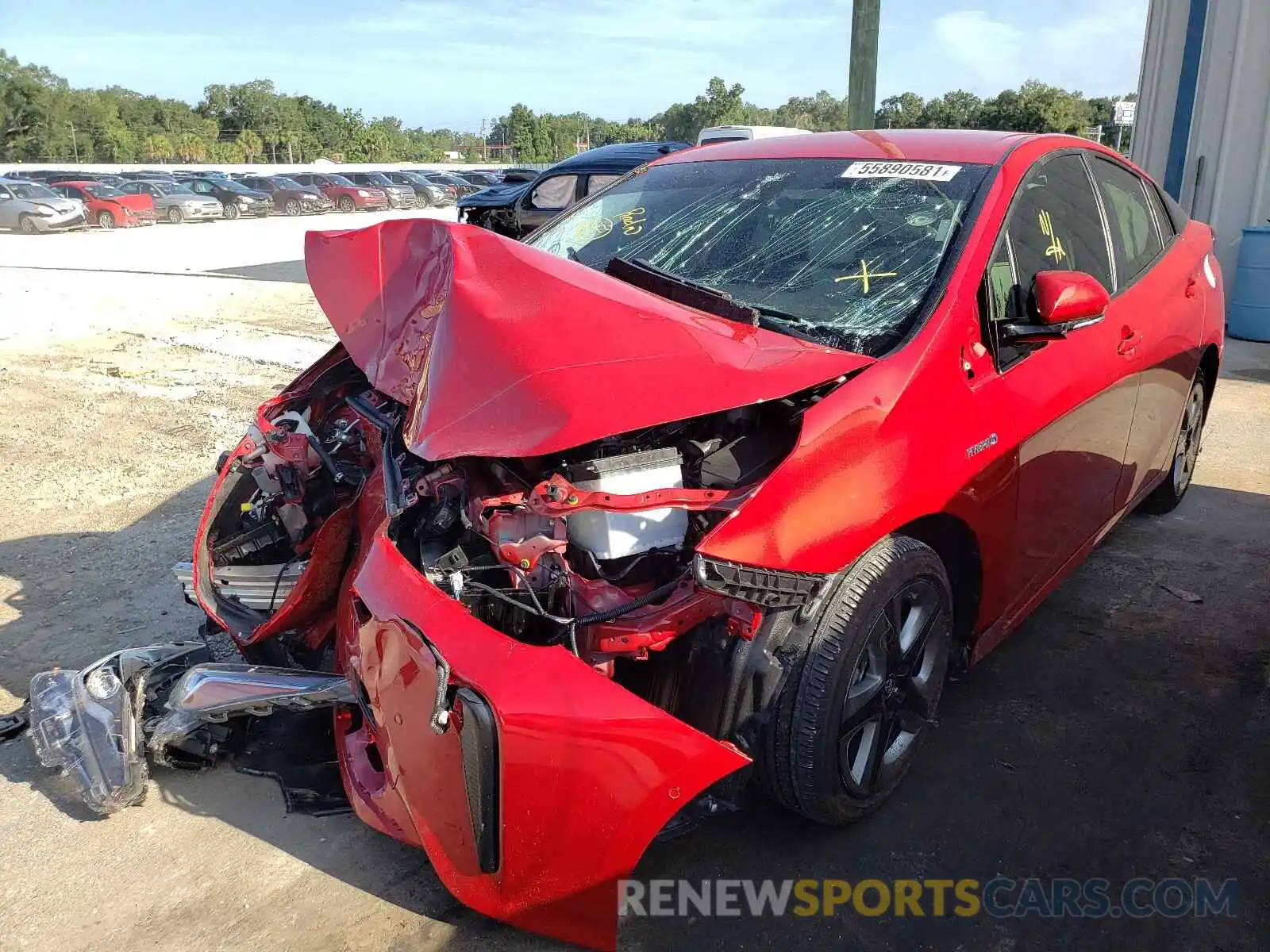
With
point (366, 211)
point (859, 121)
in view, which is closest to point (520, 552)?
point (859, 121)

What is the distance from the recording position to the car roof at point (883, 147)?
319 cm

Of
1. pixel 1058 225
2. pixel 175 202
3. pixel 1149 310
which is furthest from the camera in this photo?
pixel 175 202

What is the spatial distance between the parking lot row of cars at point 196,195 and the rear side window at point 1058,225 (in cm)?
2279

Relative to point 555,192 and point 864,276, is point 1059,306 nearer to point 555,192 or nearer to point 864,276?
point 864,276

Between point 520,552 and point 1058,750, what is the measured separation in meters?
1.87

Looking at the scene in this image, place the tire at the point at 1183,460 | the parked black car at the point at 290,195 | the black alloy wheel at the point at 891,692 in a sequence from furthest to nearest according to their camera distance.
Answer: the parked black car at the point at 290,195 < the tire at the point at 1183,460 < the black alloy wheel at the point at 891,692

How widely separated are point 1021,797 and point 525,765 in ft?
5.21

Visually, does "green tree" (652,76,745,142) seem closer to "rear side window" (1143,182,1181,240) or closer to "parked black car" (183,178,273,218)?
"parked black car" (183,178,273,218)

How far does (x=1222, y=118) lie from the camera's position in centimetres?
962

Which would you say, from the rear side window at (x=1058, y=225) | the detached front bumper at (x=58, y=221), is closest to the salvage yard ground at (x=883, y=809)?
the rear side window at (x=1058, y=225)

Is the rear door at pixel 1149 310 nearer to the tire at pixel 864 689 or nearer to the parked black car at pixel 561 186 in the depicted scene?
the tire at pixel 864 689

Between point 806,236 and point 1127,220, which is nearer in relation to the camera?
point 806,236

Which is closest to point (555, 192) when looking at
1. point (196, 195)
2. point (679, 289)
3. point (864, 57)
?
point (864, 57)

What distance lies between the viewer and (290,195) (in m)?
31.9
